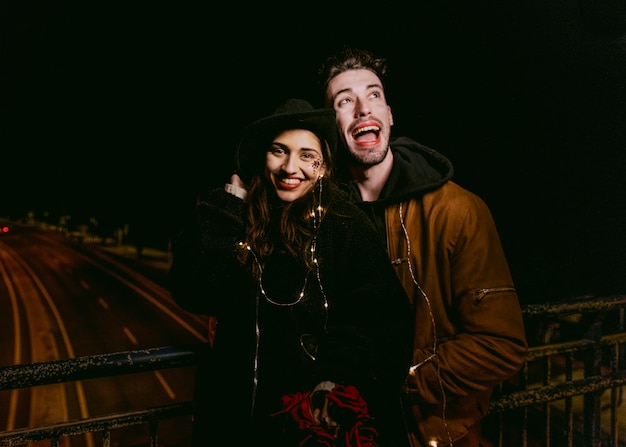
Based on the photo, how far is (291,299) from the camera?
1.84 metres

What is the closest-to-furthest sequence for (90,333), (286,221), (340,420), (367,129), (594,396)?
(340,420)
(286,221)
(367,129)
(594,396)
(90,333)

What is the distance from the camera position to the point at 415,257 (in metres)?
2.11

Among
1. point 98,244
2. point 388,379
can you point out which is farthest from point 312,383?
point 98,244

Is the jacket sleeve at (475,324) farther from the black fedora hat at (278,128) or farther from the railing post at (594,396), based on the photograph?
the railing post at (594,396)

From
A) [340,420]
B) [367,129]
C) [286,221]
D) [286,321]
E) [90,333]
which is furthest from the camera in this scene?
[90,333]

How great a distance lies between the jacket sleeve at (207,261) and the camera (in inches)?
74.3

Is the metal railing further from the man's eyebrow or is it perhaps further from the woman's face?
the man's eyebrow

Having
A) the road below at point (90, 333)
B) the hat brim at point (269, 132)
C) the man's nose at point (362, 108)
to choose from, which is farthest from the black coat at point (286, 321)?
the road below at point (90, 333)

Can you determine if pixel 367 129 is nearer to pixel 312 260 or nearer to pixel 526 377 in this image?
pixel 312 260

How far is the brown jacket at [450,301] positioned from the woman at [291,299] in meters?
0.29

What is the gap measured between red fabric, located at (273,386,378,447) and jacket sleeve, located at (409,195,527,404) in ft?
1.80

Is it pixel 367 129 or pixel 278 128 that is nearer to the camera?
pixel 278 128

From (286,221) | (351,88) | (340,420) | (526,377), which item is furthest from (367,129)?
(526,377)

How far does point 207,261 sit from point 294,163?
658 mm
